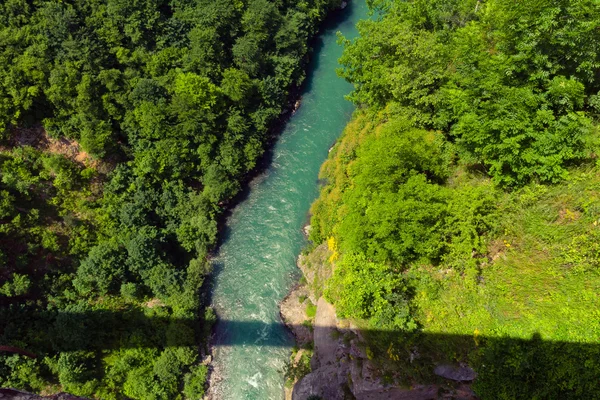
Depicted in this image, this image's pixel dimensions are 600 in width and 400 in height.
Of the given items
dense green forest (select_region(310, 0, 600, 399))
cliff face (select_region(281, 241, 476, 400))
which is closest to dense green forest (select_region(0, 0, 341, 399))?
cliff face (select_region(281, 241, 476, 400))

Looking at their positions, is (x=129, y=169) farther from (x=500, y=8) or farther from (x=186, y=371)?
(x=500, y=8)

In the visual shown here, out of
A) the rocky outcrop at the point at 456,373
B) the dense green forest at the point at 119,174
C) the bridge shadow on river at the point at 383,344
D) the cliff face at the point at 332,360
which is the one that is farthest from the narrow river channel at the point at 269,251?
the rocky outcrop at the point at 456,373

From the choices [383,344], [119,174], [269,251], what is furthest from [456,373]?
[119,174]

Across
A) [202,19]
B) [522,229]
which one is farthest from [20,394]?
[202,19]

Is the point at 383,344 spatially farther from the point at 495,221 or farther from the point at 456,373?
the point at 495,221

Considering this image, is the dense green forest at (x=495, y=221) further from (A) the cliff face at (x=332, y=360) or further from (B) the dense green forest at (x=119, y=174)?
(B) the dense green forest at (x=119, y=174)

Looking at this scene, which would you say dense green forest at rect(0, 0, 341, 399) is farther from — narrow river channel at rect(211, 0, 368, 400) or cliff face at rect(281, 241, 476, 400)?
cliff face at rect(281, 241, 476, 400)
